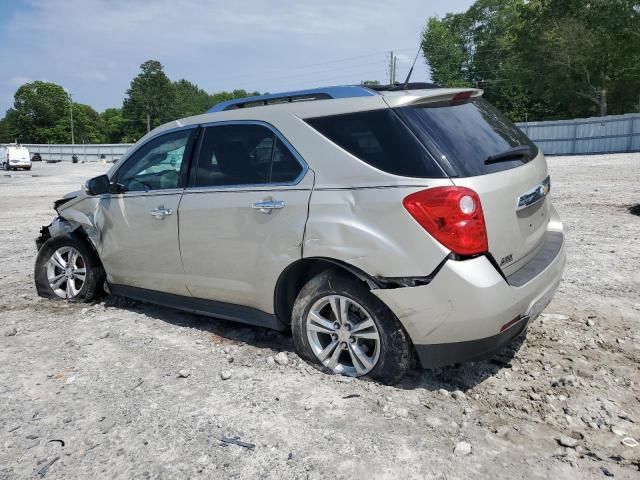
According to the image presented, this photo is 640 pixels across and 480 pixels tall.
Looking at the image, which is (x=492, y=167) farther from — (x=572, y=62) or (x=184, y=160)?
(x=572, y=62)

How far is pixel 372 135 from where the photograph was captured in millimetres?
3115

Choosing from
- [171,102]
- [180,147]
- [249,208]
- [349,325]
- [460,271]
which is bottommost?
[349,325]

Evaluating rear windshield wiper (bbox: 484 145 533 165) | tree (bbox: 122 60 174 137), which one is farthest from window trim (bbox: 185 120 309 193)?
tree (bbox: 122 60 174 137)

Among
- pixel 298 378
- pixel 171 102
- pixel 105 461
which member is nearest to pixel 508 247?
pixel 298 378

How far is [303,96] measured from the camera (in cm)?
362

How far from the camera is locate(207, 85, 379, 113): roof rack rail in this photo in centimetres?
335

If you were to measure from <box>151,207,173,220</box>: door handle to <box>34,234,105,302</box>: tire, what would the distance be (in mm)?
1149

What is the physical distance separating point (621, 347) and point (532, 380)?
0.89 m

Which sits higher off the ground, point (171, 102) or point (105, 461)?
point (171, 102)

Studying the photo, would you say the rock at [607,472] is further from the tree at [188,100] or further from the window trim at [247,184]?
the tree at [188,100]

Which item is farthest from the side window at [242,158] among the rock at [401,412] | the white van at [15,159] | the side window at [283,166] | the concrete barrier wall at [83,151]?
the concrete barrier wall at [83,151]

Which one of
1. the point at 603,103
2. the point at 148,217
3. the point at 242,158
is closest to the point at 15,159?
the point at 148,217

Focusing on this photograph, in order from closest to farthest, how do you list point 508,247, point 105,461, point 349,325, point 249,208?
point 105,461 → point 508,247 → point 349,325 → point 249,208

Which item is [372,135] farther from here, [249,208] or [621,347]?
[621,347]
